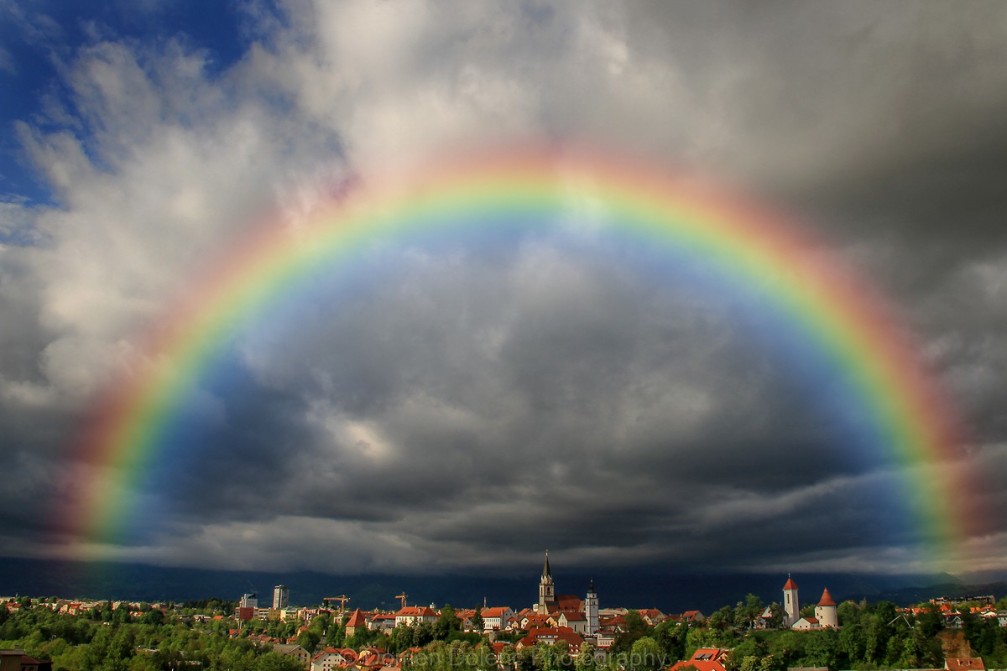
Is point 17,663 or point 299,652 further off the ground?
point 17,663

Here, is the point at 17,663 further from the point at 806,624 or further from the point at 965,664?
the point at 806,624

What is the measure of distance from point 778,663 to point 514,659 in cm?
3724

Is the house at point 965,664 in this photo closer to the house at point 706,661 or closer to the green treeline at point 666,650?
the green treeline at point 666,650

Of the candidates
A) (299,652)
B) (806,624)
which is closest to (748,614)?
(806,624)

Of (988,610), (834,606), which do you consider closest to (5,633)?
(834,606)

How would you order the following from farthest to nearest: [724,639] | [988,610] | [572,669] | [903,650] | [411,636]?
[988,610]
[411,636]
[724,639]
[572,669]
[903,650]

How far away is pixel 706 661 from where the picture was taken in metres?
116

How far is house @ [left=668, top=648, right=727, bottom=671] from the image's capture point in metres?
109

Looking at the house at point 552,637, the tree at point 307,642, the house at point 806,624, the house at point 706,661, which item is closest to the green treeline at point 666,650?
the house at point 706,661

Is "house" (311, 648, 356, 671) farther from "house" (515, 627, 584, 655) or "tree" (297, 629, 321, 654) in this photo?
"house" (515, 627, 584, 655)

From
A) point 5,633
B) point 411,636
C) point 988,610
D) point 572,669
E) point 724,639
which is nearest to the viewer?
point 572,669

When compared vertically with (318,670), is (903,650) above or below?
above

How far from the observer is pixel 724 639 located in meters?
138

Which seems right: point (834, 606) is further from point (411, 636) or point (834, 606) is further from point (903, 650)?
point (411, 636)
